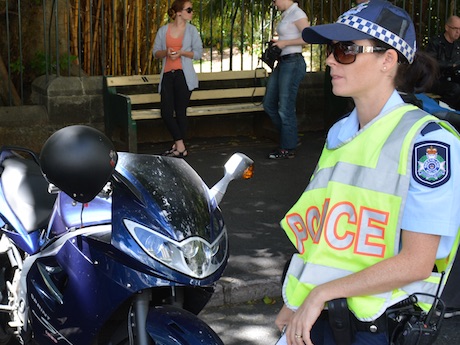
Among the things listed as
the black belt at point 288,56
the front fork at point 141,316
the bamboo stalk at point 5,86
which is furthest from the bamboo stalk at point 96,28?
the front fork at point 141,316

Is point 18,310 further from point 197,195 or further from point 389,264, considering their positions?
point 389,264

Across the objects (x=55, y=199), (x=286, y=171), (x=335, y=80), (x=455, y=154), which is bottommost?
(x=286, y=171)

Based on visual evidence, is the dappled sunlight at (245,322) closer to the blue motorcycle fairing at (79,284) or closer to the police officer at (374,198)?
the blue motorcycle fairing at (79,284)

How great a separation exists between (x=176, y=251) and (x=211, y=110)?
22.1ft

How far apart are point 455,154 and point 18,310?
237 cm

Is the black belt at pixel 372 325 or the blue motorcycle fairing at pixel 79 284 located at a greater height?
the black belt at pixel 372 325

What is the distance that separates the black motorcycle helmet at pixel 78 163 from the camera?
291 cm

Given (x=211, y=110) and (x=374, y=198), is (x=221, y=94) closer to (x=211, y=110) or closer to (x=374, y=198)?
(x=211, y=110)

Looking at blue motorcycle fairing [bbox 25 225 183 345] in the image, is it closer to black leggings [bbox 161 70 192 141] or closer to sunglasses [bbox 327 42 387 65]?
sunglasses [bbox 327 42 387 65]

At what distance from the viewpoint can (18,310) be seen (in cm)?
393

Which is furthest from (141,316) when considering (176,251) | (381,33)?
(381,33)

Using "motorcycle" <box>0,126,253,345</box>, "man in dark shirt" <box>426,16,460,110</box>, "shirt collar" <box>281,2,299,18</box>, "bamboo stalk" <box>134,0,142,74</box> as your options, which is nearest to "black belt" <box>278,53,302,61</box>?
"shirt collar" <box>281,2,299,18</box>

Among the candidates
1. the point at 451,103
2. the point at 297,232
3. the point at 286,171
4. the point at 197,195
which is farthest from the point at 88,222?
the point at 451,103

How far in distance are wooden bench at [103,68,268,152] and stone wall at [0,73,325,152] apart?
0.21 meters
